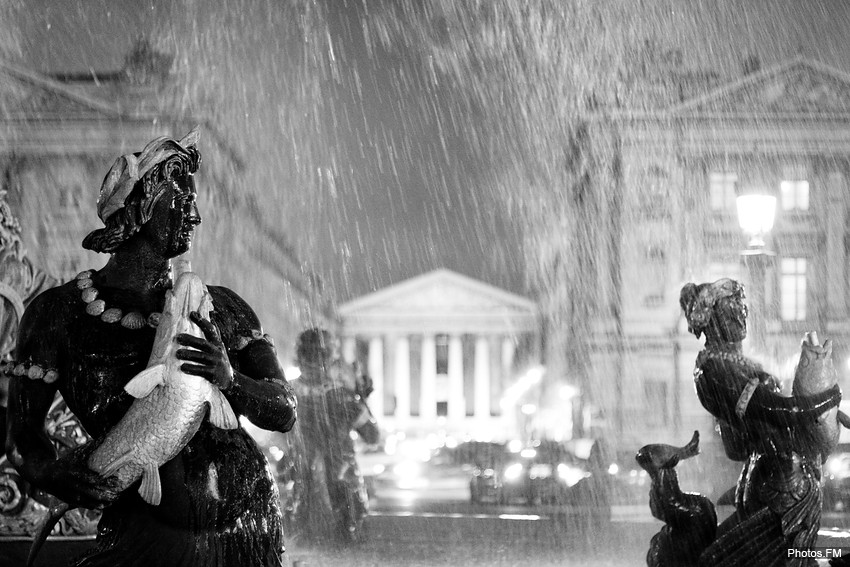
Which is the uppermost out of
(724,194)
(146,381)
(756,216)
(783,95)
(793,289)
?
(783,95)

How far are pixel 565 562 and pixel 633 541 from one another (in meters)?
1.12

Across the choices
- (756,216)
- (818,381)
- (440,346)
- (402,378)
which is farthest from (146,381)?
Answer: (440,346)

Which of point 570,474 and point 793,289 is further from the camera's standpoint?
point 793,289

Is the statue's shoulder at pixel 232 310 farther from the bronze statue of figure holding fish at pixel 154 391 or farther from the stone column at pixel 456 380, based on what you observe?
the stone column at pixel 456 380

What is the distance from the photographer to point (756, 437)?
3.66 metres

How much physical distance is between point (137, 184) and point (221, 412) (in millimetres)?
445

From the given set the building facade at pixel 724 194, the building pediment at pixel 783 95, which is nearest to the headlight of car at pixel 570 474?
the building facade at pixel 724 194

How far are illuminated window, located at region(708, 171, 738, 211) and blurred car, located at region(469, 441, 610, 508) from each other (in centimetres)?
3857

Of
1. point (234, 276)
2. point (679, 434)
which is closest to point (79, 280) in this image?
point (234, 276)

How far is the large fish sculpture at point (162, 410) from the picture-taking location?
2.02 metres

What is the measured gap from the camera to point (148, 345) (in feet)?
7.29

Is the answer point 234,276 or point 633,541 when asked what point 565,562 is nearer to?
point 633,541

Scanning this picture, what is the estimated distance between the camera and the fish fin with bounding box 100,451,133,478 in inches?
80.5

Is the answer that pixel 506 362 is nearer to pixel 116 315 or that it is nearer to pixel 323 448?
pixel 323 448
